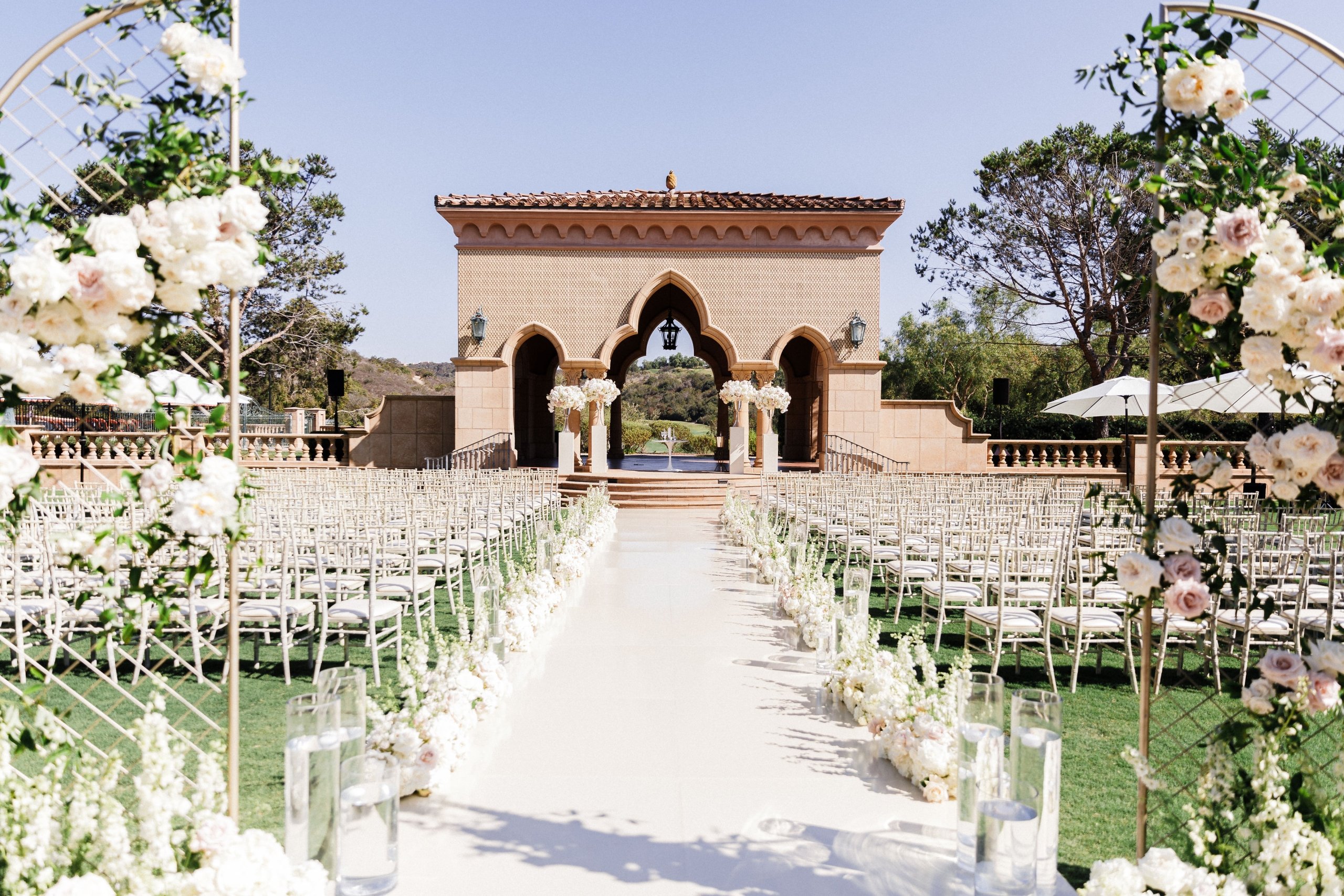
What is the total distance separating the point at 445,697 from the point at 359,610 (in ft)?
6.94

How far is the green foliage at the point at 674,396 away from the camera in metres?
58.2

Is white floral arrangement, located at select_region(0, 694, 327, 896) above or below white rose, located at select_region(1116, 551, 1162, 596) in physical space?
below

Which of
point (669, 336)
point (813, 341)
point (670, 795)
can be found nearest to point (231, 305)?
point (670, 795)

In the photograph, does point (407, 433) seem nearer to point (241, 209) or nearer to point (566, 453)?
point (566, 453)

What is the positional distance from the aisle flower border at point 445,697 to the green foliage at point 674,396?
49.1 metres

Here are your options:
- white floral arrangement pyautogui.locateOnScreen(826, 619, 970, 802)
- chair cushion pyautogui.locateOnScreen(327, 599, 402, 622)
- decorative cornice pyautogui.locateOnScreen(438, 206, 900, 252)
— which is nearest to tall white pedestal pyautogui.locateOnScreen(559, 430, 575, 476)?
decorative cornice pyautogui.locateOnScreen(438, 206, 900, 252)

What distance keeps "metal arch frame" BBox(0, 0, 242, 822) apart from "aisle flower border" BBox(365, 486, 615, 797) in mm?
938

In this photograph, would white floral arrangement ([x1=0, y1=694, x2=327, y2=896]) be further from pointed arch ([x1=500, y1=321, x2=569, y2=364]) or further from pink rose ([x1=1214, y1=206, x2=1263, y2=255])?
pointed arch ([x1=500, y1=321, x2=569, y2=364])

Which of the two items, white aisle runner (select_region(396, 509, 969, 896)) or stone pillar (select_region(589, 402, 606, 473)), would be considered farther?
stone pillar (select_region(589, 402, 606, 473))

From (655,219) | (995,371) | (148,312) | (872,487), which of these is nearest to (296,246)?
(655,219)

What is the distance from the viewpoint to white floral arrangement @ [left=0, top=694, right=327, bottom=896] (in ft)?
7.43

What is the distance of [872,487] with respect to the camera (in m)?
13.4

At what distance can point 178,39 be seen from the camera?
2562mm

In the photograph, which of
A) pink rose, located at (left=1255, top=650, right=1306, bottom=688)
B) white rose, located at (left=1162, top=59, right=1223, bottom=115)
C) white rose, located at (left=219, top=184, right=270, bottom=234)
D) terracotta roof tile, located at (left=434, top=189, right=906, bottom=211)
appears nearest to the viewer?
white rose, located at (left=219, top=184, right=270, bottom=234)
